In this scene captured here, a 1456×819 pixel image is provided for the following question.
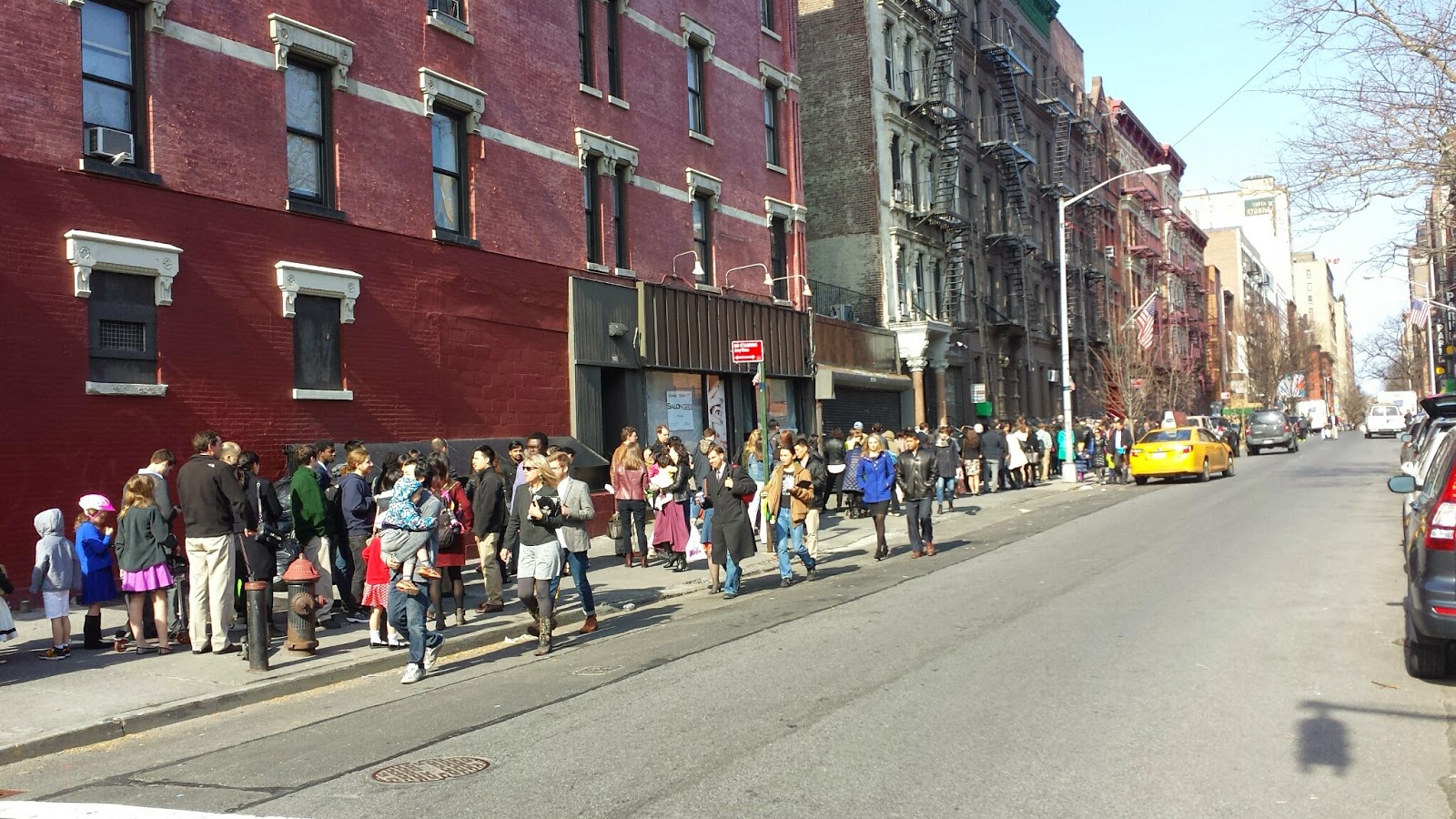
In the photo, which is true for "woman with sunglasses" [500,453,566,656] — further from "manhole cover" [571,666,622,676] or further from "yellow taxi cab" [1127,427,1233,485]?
"yellow taxi cab" [1127,427,1233,485]

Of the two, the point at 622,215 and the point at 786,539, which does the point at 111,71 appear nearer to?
the point at 786,539

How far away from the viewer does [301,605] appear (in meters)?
10.6

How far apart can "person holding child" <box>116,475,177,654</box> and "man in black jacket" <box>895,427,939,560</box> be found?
10.0 meters

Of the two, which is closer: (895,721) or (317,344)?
(895,721)

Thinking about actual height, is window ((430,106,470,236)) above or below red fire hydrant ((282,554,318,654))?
above

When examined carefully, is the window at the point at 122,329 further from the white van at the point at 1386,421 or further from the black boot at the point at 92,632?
the white van at the point at 1386,421

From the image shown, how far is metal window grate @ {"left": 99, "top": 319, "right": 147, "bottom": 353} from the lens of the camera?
43.3ft

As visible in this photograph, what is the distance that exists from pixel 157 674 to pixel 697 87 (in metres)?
18.8

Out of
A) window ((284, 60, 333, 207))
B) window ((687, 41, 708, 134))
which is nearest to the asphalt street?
window ((284, 60, 333, 207))

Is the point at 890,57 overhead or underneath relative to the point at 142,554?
overhead

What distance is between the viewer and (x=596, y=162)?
2200 cm

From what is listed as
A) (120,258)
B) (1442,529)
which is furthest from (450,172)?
(1442,529)

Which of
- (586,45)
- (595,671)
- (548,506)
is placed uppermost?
(586,45)

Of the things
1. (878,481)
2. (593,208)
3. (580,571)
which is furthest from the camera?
(593,208)
